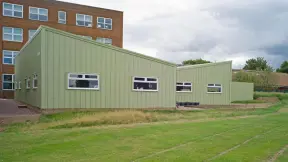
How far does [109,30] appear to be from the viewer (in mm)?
44344

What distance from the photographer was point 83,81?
18.5 m

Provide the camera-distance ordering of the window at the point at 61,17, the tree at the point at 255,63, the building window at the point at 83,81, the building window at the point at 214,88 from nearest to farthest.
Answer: the building window at the point at 83,81
the building window at the point at 214,88
the window at the point at 61,17
the tree at the point at 255,63

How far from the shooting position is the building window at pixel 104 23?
1711 inches

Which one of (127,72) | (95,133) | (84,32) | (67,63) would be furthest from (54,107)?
(84,32)

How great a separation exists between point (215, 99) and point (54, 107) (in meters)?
17.9

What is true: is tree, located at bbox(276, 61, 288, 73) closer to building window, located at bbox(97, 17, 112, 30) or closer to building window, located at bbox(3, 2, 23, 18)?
building window, located at bbox(97, 17, 112, 30)

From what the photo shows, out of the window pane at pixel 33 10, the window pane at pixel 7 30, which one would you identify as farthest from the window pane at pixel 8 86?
the window pane at pixel 33 10

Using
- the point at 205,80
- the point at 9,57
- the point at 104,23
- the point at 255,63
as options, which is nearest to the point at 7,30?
the point at 9,57

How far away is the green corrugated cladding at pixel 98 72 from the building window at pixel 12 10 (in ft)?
62.5

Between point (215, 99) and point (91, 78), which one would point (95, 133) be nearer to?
point (91, 78)

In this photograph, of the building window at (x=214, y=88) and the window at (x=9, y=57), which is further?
the window at (x=9, y=57)

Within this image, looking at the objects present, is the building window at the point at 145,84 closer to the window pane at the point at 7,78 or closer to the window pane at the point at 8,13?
the window pane at the point at 7,78

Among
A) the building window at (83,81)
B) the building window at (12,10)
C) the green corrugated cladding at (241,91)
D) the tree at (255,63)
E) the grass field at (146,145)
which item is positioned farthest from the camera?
the tree at (255,63)

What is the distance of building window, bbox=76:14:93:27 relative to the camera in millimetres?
41906
